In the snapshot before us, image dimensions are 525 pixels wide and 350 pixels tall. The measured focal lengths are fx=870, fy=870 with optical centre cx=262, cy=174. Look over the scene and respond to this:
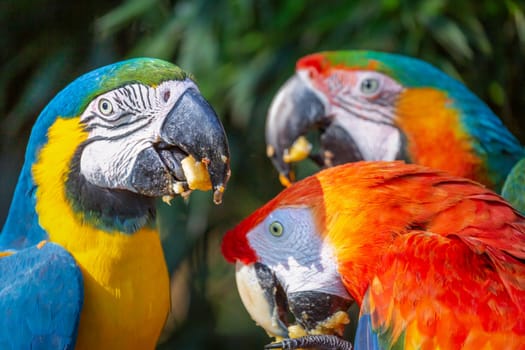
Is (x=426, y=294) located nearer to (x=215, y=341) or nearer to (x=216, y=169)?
(x=216, y=169)

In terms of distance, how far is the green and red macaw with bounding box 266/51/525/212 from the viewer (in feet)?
6.88

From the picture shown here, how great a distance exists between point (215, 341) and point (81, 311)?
241cm

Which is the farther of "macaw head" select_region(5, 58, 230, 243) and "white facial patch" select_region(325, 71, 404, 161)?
"white facial patch" select_region(325, 71, 404, 161)

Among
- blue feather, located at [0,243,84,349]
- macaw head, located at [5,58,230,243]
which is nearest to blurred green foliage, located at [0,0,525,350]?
macaw head, located at [5,58,230,243]

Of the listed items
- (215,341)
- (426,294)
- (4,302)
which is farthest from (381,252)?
(215,341)

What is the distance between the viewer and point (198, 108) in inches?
56.8

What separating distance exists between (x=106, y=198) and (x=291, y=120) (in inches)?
35.5

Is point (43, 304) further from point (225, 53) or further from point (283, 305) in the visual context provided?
point (225, 53)

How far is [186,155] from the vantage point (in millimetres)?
1463

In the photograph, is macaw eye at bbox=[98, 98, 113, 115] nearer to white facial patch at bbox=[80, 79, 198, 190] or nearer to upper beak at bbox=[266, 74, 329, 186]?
white facial patch at bbox=[80, 79, 198, 190]

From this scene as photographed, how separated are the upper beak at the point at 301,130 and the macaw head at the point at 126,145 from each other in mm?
838

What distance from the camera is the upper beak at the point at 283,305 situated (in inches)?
62.1

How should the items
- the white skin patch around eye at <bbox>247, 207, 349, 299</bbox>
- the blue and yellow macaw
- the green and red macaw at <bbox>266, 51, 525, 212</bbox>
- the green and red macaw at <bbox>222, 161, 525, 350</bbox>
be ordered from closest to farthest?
the green and red macaw at <bbox>222, 161, 525, 350</bbox>
the blue and yellow macaw
the white skin patch around eye at <bbox>247, 207, 349, 299</bbox>
the green and red macaw at <bbox>266, 51, 525, 212</bbox>

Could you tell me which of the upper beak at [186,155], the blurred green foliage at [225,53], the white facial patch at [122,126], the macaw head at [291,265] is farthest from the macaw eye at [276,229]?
the blurred green foliage at [225,53]
